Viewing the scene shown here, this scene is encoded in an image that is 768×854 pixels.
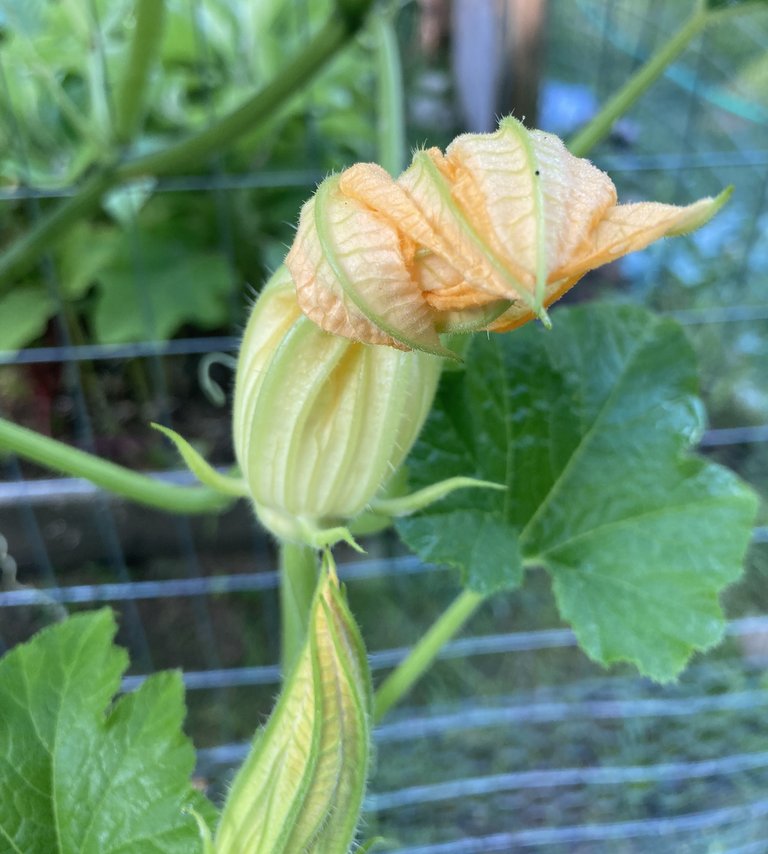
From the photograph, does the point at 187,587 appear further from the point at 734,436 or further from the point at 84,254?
the point at 734,436

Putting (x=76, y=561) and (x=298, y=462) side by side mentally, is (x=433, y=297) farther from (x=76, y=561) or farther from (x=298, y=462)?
(x=76, y=561)

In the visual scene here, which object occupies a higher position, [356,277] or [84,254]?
[356,277]

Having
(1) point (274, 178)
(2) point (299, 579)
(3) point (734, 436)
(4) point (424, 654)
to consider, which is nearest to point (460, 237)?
(2) point (299, 579)

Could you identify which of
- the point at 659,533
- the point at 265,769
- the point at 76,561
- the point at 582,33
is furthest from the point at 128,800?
the point at 582,33

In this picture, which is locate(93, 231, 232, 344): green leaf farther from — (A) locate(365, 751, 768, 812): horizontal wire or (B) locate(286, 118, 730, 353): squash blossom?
(B) locate(286, 118, 730, 353): squash blossom

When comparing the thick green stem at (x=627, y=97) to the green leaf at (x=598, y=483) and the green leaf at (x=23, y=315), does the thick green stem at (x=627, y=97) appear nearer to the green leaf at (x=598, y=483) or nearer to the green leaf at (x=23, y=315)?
the green leaf at (x=598, y=483)

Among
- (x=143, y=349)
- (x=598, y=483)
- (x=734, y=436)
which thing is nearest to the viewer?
(x=598, y=483)
